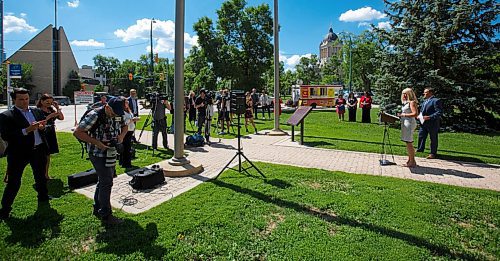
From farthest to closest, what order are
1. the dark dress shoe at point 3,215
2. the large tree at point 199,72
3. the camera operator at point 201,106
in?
the large tree at point 199,72 → the camera operator at point 201,106 → the dark dress shoe at point 3,215

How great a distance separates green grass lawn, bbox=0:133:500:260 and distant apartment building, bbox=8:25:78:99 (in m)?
77.1

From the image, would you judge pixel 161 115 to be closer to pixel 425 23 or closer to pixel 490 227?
pixel 490 227

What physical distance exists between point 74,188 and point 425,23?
16109 mm

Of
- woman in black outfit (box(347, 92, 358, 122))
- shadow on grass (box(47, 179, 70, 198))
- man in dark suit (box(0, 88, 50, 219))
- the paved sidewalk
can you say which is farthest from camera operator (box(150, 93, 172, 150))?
woman in black outfit (box(347, 92, 358, 122))

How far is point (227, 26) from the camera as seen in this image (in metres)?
34.0

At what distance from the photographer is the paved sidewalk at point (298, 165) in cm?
556

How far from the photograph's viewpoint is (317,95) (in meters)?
33.6

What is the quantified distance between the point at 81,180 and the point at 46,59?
260ft

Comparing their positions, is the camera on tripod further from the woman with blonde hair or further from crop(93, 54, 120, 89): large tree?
crop(93, 54, 120, 89): large tree

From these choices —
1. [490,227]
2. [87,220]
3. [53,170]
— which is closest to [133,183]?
[87,220]

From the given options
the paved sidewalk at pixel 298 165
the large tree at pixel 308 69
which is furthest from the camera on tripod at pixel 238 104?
the large tree at pixel 308 69

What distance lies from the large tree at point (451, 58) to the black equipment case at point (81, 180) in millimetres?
13977

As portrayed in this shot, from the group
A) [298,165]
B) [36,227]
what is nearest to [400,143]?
[298,165]

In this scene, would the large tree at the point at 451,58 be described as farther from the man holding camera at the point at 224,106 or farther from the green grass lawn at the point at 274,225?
the green grass lawn at the point at 274,225
